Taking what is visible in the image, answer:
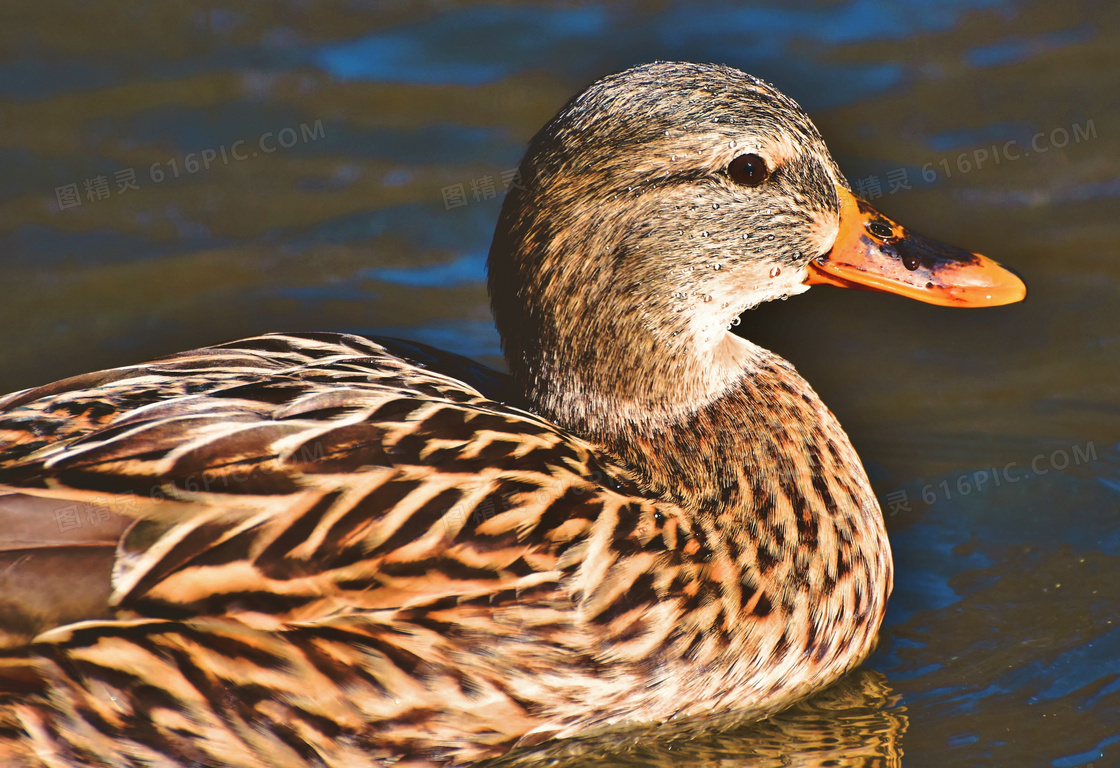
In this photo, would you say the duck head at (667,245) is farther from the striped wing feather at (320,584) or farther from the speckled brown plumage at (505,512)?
the striped wing feather at (320,584)

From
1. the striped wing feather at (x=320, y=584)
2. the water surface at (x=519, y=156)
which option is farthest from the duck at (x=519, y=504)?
the water surface at (x=519, y=156)

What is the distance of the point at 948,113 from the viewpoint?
710 cm

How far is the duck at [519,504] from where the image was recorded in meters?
3.78

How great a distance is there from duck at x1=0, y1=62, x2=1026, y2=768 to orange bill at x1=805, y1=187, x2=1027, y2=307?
0.03 feet

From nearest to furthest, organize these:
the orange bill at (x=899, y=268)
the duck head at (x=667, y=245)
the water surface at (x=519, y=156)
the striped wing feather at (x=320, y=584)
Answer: the striped wing feather at (x=320, y=584), the duck head at (x=667, y=245), the orange bill at (x=899, y=268), the water surface at (x=519, y=156)

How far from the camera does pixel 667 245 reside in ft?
14.4

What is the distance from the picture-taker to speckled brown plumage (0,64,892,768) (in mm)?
3775

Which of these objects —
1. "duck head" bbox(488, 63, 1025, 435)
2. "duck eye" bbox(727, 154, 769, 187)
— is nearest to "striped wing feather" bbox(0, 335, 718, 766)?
"duck head" bbox(488, 63, 1025, 435)

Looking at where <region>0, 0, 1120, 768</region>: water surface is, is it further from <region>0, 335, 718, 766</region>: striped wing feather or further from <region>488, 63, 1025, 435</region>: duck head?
<region>0, 335, 718, 766</region>: striped wing feather

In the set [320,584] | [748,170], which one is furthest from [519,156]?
[320,584]

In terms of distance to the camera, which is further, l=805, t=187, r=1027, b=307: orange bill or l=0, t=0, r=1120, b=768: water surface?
l=0, t=0, r=1120, b=768: water surface

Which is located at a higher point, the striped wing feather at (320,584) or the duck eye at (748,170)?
the duck eye at (748,170)

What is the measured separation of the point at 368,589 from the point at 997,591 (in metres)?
2.36

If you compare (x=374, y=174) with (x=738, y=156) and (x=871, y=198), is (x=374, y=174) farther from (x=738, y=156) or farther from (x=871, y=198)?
(x=738, y=156)
